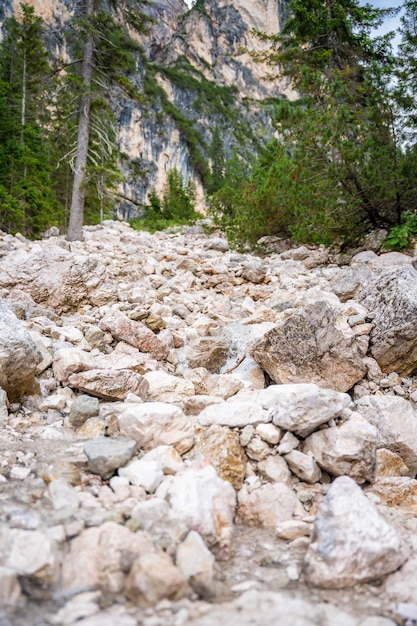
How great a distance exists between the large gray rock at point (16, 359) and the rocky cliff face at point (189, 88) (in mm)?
30948

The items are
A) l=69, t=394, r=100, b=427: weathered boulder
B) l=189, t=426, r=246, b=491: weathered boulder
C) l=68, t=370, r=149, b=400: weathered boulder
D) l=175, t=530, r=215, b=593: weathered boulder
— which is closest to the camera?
l=175, t=530, r=215, b=593: weathered boulder

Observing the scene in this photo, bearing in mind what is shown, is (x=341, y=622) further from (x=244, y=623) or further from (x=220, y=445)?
(x=220, y=445)

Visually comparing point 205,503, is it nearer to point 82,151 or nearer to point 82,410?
point 82,410

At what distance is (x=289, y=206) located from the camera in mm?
10172

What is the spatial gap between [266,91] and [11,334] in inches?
4318

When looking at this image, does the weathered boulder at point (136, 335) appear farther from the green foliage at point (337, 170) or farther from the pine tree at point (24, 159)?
the pine tree at point (24, 159)

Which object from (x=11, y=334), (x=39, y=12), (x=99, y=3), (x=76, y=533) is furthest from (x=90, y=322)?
(x=39, y=12)

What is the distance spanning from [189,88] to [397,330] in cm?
7960

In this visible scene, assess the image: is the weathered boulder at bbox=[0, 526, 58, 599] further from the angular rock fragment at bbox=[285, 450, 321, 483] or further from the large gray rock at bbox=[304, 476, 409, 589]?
the angular rock fragment at bbox=[285, 450, 321, 483]

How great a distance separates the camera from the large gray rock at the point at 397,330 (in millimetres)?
4902

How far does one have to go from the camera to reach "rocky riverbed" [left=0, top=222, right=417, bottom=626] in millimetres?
1850

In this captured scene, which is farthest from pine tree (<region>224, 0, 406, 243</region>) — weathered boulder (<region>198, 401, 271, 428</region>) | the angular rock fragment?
the angular rock fragment

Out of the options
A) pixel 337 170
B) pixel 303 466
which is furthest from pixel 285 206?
pixel 303 466

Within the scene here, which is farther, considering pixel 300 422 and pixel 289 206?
pixel 289 206
